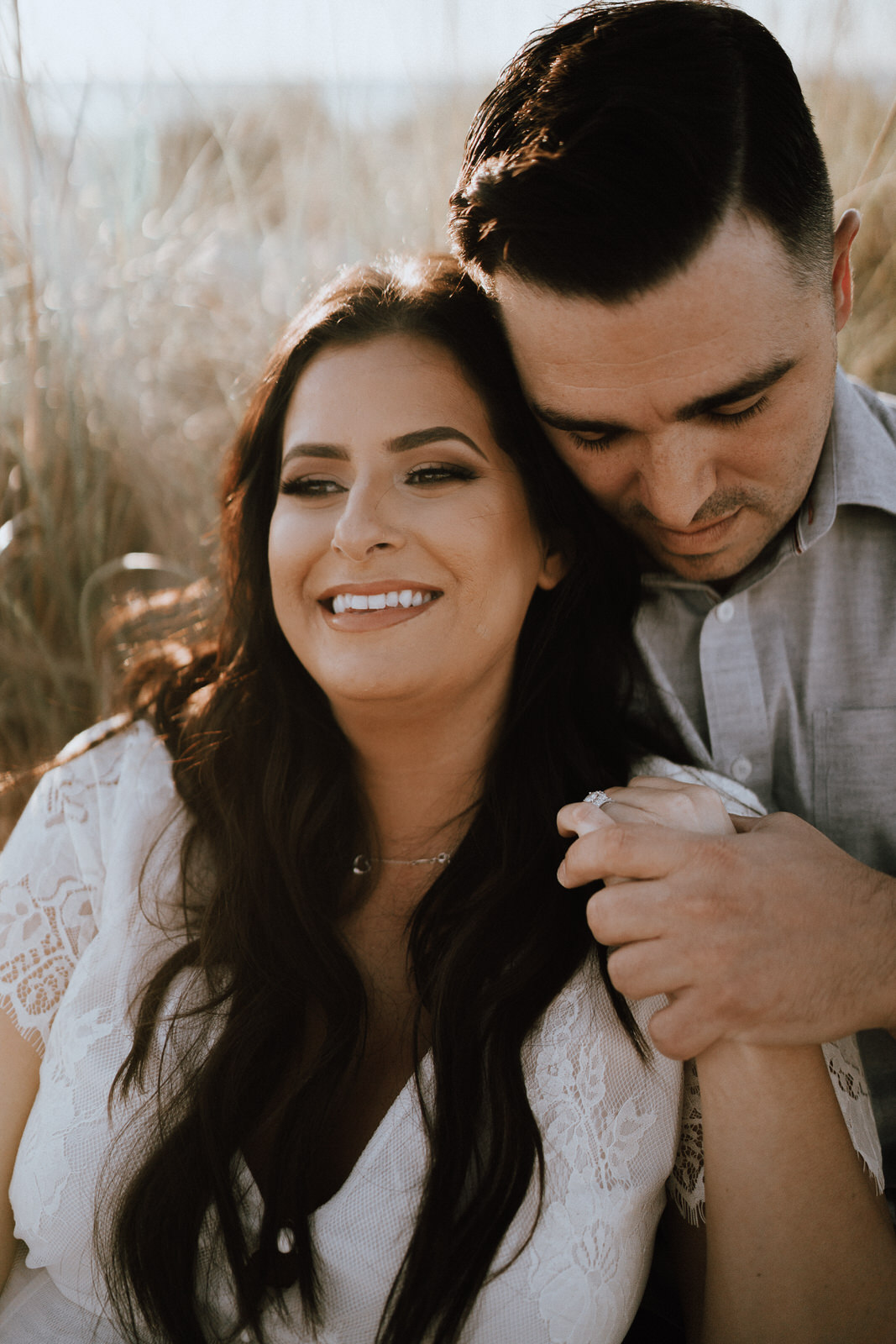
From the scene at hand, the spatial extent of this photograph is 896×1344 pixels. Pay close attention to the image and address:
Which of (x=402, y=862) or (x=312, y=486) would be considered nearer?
(x=312, y=486)

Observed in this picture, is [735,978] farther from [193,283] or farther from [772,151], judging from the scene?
[193,283]

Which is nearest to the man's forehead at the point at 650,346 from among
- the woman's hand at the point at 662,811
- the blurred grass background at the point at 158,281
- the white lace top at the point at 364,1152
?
the woman's hand at the point at 662,811

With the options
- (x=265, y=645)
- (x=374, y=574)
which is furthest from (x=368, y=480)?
(x=265, y=645)

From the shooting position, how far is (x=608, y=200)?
152 centimetres

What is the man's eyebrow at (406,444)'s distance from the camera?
168cm

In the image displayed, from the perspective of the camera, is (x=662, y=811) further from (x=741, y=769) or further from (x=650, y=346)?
(x=650, y=346)

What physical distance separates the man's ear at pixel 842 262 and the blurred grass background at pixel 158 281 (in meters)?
0.83

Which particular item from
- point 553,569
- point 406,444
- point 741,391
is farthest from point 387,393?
point 741,391

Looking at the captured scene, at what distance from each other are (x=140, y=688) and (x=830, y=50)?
2733 mm

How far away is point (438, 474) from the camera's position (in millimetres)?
1729

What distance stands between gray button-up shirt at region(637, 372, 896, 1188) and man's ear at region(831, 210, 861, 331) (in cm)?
23

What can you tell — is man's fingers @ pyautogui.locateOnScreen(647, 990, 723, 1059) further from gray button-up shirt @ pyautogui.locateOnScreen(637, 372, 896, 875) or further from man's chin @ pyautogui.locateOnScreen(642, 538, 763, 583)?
man's chin @ pyautogui.locateOnScreen(642, 538, 763, 583)

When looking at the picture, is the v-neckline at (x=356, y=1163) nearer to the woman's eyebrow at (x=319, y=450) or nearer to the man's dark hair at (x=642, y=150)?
the woman's eyebrow at (x=319, y=450)

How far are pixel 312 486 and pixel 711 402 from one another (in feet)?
2.35
